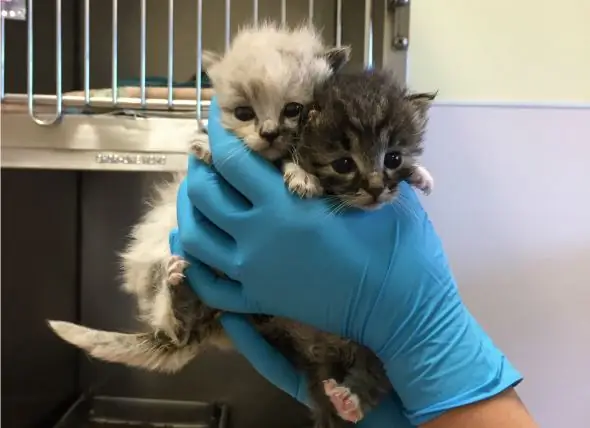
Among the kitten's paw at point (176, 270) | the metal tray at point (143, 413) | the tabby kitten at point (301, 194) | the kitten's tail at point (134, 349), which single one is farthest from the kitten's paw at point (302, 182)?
the metal tray at point (143, 413)

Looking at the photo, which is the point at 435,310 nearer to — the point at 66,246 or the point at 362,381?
the point at 362,381

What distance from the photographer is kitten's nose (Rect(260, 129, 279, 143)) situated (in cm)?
92

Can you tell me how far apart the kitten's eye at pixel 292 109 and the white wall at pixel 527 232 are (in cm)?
49

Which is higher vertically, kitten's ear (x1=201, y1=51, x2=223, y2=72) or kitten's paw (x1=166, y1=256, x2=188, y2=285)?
kitten's ear (x1=201, y1=51, x2=223, y2=72)

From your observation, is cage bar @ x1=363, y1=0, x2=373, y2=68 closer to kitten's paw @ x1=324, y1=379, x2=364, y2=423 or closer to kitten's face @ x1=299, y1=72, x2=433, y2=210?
kitten's face @ x1=299, y1=72, x2=433, y2=210

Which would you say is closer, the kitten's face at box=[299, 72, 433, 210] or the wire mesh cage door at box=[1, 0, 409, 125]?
the kitten's face at box=[299, 72, 433, 210]

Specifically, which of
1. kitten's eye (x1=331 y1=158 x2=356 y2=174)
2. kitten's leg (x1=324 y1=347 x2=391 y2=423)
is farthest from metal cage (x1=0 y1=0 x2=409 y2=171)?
kitten's leg (x1=324 y1=347 x2=391 y2=423)

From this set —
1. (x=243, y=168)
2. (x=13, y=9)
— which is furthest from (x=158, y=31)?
(x=243, y=168)

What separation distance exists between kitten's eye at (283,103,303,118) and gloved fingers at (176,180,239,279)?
0.21 m

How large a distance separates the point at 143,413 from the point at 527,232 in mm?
866

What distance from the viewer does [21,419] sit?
48.7 inches

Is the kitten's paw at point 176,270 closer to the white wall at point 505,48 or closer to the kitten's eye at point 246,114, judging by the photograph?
the kitten's eye at point 246,114

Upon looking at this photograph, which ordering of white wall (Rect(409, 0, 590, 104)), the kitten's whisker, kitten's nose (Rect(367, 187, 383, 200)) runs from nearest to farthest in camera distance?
kitten's nose (Rect(367, 187, 383, 200))
the kitten's whisker
white wall (Rect(409, 0, 590, 104))

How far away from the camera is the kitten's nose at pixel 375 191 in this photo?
856mm
